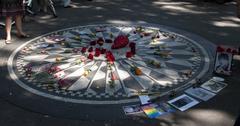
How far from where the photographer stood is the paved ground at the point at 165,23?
4625 millimetres

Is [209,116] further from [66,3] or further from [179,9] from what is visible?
[66,3]

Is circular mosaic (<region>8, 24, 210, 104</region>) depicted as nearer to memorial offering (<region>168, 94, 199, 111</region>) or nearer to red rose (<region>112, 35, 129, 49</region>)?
red rose (<region>112, 35, 129, 49</region>)

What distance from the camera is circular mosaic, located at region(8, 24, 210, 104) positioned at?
5.42 meters

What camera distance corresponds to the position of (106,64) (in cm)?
625

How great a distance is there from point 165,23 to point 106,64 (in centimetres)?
288

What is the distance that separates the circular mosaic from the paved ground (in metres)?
0.55

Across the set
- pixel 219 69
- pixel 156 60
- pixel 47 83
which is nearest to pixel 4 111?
pixel 47 83

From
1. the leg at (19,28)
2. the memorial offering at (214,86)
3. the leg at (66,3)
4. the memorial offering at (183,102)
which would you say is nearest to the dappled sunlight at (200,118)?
the memorial offering at (183,102)

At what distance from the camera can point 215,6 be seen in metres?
10.2

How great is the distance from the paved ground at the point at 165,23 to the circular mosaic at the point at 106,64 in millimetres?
548

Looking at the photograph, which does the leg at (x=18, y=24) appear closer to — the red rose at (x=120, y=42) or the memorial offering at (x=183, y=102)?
the red rose at (x=120, y=42)

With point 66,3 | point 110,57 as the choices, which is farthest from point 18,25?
point 66,3

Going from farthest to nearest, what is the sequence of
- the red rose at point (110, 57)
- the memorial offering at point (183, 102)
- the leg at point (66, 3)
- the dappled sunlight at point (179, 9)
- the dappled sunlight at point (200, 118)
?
the leg at point (66, 3) → the dappled sunlight at point (179, 9) → the red rose at point (110, 57) → the memorial offering at point (183, 102) → the dappled sunlight at point (200, 118)

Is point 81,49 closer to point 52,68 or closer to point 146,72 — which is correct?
point 52,68
